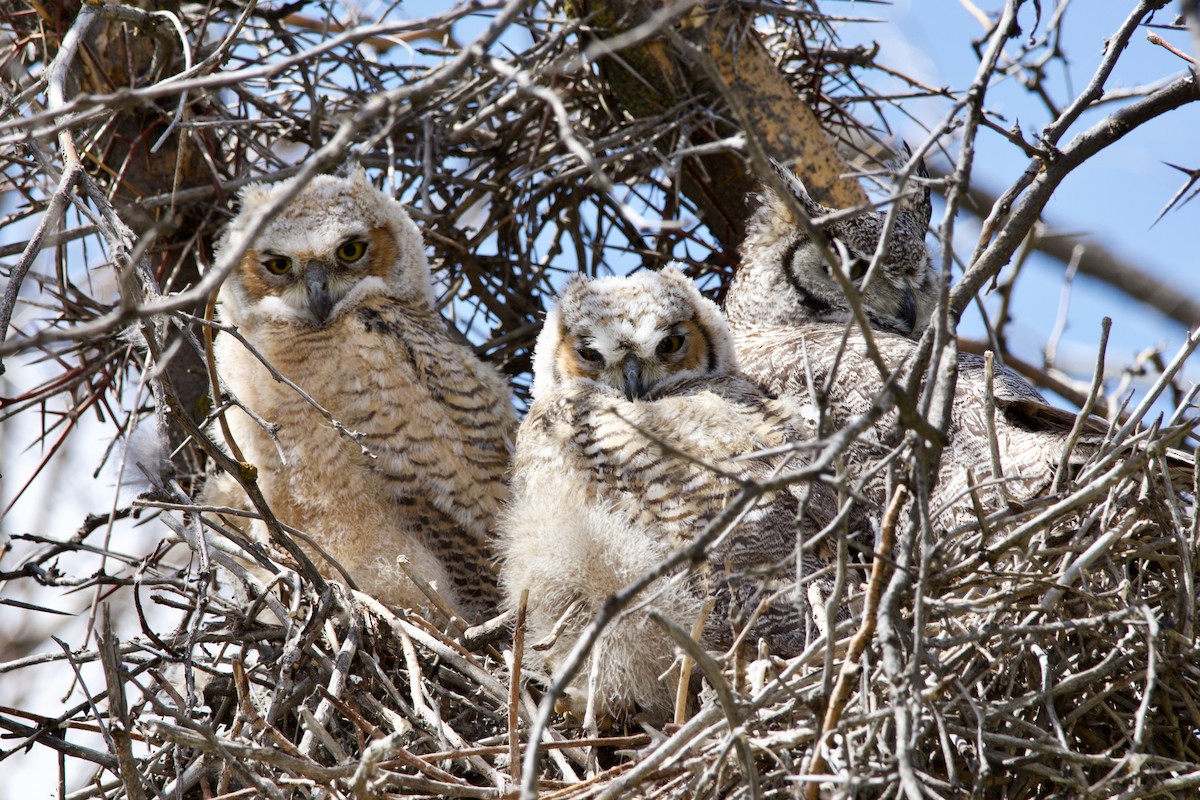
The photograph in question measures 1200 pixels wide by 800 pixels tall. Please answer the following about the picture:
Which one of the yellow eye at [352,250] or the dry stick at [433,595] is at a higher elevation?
the yellow eye at [352,250]

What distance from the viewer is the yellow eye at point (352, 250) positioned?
323 cm

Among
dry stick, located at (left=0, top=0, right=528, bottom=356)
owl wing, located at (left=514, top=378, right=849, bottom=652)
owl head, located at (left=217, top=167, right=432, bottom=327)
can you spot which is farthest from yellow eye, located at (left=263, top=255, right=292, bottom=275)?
dry stick, located at (left=0, top=0, right=528, bottom=356)

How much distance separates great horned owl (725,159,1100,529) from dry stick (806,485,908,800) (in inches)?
28.1

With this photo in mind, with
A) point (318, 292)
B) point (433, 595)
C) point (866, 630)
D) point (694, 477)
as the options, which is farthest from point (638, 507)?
point (318, 292)

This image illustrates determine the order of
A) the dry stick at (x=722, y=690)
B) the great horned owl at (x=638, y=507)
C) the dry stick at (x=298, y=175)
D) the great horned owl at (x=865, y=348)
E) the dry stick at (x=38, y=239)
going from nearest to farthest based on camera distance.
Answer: the dry stick at (x=298, y=175), the dry stick at (x=722, y=690), the dry stick at (x=38, y=239), the great horned owl at (x=638, y=507), the great horned owl at (x=865, y=348)

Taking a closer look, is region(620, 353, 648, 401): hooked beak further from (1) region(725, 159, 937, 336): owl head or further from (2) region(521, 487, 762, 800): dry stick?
(2) region(521, 487, 762, 800): dry stick

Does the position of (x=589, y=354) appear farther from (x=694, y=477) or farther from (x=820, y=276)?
(x=820, y=276)

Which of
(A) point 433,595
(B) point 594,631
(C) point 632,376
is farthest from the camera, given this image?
(C) point 632,376

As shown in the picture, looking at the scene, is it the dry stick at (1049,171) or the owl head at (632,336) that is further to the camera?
the owl head at (632,336)

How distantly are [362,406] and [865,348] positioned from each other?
1.35 metres

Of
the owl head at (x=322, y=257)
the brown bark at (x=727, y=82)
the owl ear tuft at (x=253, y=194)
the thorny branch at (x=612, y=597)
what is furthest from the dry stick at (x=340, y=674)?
the brown bark at (x=727, y=82)

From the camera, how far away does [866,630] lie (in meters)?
1.70

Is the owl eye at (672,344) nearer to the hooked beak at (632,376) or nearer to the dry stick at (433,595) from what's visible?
the hooked beak at (632,376)

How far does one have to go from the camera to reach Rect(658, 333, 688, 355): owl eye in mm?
2959
